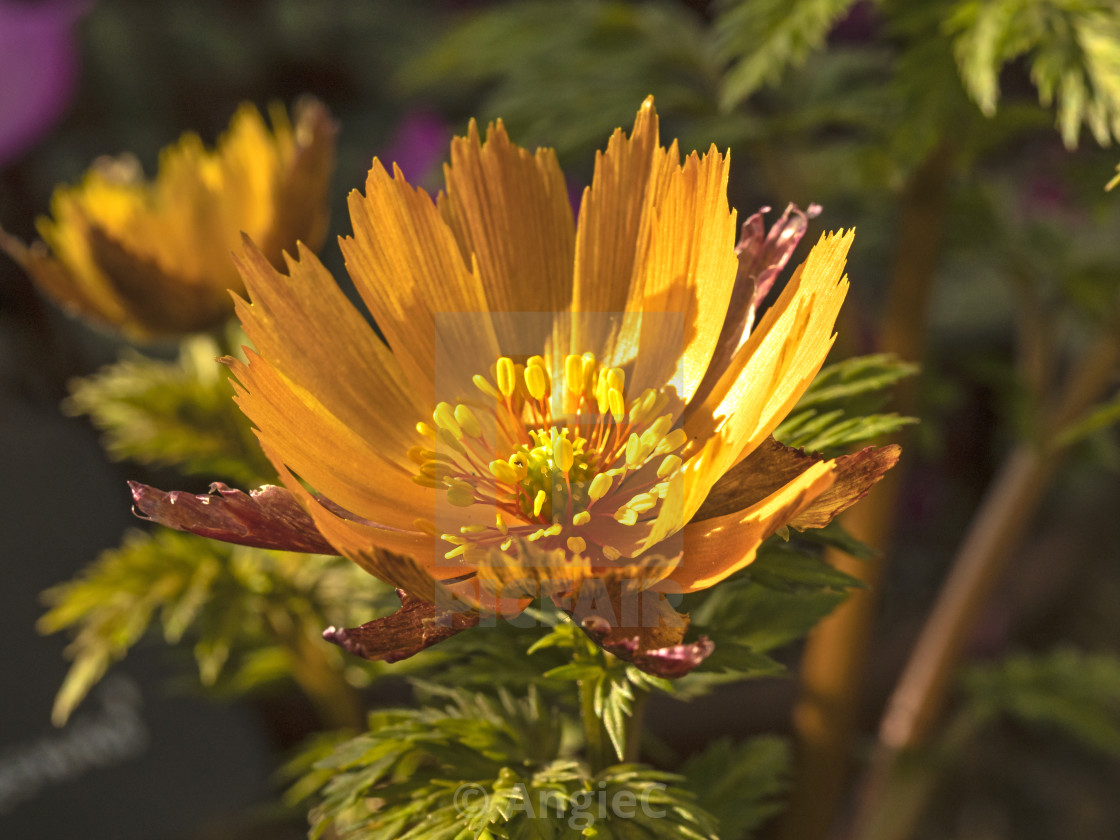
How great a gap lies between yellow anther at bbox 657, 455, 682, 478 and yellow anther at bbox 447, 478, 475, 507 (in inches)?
2.8

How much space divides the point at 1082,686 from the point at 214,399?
25.2 inches

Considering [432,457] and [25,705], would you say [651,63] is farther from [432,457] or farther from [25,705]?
[25,705]

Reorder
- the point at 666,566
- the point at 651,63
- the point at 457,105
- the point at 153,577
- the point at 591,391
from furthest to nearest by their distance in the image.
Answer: the point at 457,105 → the point at 651,63 → the point at 153,577 → the point at 591,391 → the point at 666,566

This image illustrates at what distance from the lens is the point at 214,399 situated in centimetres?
60

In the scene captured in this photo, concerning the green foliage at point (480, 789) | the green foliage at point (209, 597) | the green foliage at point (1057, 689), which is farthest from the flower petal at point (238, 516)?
the green foliage at point (1057, 689)

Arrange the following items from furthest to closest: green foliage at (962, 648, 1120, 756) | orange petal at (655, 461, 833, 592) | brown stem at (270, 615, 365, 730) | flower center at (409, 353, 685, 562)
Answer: green foliage at (962, 648, 1120, 756) < brown stem at (270, 615, 365, 730) < flower center at (409, 353, 685, 562) < orange petal at (655, 461, 833, 592)

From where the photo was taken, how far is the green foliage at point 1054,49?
0.45 m

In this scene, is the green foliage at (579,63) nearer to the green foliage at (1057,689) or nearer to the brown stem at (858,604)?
the brown stem at (858,604)

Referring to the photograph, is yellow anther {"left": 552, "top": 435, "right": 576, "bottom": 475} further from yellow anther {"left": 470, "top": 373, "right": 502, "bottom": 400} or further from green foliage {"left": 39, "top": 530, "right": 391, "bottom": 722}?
green foliage {"left": 39, "top": 530, "right": 391, "bottom": 722}

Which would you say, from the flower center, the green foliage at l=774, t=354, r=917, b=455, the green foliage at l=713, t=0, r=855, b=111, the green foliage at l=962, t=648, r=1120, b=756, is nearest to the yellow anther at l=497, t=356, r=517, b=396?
the flower center

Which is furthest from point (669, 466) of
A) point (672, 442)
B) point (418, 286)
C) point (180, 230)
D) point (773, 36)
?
point (180, 230)

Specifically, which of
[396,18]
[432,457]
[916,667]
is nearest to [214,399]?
[432,457]

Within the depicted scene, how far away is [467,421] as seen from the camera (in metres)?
0.39

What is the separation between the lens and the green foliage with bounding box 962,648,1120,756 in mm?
701
